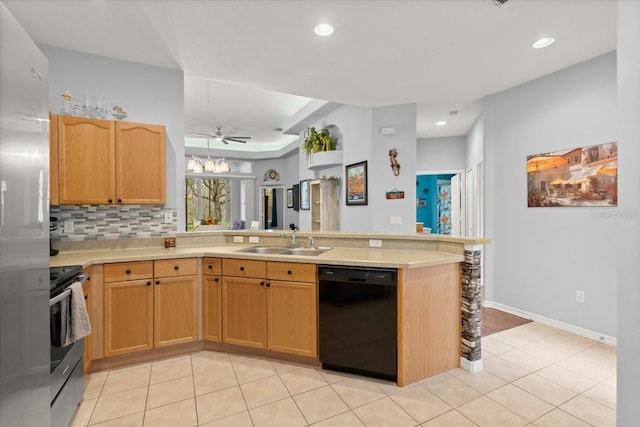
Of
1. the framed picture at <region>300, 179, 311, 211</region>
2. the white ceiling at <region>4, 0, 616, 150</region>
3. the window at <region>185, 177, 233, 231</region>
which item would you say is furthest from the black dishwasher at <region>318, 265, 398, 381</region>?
the window at <region>185, 177, 233, 231</region>

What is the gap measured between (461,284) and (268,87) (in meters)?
2.97

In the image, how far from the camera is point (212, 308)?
2.79 meters

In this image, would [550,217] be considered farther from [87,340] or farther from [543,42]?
[87,340]

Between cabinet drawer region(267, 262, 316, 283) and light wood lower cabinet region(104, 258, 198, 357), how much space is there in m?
0.75

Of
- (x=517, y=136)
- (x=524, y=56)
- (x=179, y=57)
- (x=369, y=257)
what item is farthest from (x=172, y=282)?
(x=517, y=136)

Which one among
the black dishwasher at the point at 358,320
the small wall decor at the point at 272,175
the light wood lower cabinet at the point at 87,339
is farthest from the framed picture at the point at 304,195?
the light wood lower cabinet at the point at 87,339

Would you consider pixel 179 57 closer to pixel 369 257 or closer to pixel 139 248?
pixel 139 248

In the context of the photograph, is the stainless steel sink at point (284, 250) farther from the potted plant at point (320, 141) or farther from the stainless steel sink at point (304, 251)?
the potted plant at point (320, 141)

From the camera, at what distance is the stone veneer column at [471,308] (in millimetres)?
2412

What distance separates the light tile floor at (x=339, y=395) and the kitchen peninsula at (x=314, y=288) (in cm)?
16

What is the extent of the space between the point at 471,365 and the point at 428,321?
1.80 ft

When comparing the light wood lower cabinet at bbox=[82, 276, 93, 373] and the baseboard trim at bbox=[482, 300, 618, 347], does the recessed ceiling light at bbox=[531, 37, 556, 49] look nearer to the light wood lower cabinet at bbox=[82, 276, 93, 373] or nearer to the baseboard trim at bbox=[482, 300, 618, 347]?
the baseboard trim at bbox=[482, 300, 618, 347]

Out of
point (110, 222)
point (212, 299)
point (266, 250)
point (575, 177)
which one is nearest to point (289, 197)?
point (266, 250)

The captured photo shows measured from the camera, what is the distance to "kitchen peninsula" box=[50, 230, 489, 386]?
7.52ft
